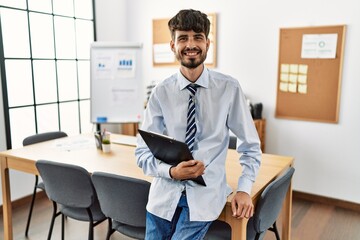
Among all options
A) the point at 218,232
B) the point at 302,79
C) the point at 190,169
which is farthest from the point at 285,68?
the point at 190,169

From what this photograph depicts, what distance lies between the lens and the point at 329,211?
11.0 feet

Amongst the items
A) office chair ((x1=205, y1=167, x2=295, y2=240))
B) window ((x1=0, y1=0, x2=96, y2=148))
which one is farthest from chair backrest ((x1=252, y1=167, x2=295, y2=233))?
window ((x1=0, y1=0, x2=96, y2=148))

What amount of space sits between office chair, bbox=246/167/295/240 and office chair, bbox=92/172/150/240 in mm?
592

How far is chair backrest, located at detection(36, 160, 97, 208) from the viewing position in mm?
2023

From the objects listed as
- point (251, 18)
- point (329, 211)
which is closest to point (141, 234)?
point (329, 211)

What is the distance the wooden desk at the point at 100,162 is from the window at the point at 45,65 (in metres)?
0.86

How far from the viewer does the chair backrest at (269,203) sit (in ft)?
5.62

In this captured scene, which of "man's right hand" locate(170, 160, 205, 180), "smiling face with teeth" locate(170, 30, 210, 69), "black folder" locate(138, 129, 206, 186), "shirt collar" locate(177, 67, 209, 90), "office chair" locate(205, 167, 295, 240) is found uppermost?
"smiling face with teeth" locate(170, 30, 210, 69)

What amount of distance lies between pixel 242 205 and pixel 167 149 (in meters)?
0.41

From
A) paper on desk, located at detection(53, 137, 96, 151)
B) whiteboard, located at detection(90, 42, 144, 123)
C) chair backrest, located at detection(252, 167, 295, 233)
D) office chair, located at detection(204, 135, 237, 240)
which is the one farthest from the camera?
whiteboard, located at detection(90, 42, 144, 123)

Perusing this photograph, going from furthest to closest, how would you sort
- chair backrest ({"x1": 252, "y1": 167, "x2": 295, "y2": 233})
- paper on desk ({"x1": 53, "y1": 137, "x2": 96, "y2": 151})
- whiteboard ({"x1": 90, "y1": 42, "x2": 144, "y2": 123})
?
whiteboard ({"x1": 90, "y1": 42, "x2": 144, "y2": 123}) → paper on desk ({"x1": 53, "y1": 137, "x2": 96, "y2": 151}) → chair backrest ({"x1": 252, "y1": 167, "x2": 295, "y2": 233})

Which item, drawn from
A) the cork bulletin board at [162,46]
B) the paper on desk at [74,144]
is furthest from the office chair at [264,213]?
the cork bulletin board at [162,46]

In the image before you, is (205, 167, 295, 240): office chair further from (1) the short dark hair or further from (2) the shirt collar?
(1) the short dark hair

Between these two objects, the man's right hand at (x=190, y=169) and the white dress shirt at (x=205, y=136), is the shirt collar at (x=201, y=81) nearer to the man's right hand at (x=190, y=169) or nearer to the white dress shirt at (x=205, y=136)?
the white dress shirt at (x=205, y=136)
